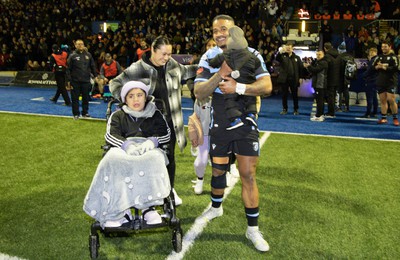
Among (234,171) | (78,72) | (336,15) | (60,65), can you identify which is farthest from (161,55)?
(336,15)

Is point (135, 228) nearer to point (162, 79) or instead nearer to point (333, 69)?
point (162, 79)

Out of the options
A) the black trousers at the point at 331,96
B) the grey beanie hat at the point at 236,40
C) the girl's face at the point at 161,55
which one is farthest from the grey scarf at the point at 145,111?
the black trousers at the point at 331,96

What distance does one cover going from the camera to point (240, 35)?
11.7 ft

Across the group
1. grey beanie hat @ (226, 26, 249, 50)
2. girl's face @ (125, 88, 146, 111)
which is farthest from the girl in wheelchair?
grey beanie hat @ (226, 26, 249, 50)

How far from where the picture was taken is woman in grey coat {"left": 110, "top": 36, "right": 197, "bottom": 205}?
4.55 metres

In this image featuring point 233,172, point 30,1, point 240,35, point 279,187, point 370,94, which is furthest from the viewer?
point 30,1

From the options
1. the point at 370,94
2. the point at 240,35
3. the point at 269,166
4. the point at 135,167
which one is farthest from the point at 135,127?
the point at 370,94

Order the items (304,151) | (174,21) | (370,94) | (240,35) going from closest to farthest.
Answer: (240,35)
(304,151)
(370,94)
(174,21)

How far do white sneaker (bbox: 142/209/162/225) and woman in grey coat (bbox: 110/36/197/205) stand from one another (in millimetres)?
732

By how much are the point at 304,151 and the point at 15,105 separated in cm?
1030

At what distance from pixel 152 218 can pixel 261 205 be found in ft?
6.06

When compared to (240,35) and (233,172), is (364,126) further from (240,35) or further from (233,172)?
(240,35)

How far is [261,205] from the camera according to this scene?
5.27 metres

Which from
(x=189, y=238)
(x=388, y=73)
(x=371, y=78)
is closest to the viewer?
(x=189, y=238)
